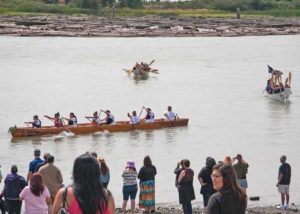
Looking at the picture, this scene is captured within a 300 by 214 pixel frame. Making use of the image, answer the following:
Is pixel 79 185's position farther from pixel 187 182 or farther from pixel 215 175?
pixel 187 182

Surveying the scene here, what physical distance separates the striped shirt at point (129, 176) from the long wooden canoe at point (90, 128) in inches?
679

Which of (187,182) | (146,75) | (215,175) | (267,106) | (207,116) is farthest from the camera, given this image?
(146,75)

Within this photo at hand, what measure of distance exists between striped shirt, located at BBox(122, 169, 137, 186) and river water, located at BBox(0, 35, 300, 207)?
4.64 m

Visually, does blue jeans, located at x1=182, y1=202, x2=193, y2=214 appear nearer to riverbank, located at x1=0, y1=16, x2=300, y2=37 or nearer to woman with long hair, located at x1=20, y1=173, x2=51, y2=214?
woman with long hair, located at x1=20, y1=173, x2=51, y2=214

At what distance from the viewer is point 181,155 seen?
29438 millimetres

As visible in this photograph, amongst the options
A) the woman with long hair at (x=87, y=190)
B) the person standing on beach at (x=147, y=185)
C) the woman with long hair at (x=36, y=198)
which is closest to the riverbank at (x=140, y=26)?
the person standing on beach at (x=147, y=185)

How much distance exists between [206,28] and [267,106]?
199ft

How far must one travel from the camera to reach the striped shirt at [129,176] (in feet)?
49.8

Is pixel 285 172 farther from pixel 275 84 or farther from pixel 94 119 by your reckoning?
pixel 275 84

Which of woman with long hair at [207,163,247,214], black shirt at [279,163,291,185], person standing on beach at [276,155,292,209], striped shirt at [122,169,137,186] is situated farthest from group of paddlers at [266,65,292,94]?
woman with long hair at [207,163,247,214]

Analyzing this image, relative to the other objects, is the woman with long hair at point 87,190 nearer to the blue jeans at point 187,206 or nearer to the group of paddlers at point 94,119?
the blue jeans at point 187,206

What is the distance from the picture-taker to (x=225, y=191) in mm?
7148

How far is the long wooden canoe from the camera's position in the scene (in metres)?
32.3

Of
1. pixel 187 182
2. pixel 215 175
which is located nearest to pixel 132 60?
pixel 187 182
